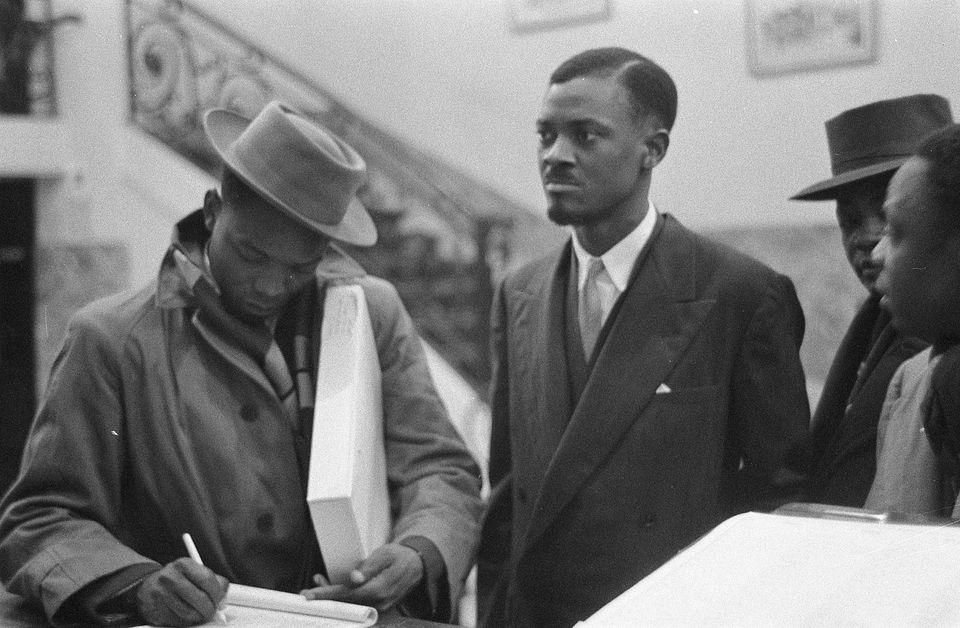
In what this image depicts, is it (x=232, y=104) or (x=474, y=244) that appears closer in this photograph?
(x=232, y=104)

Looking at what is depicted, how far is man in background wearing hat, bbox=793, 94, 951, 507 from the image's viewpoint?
4.49 feet

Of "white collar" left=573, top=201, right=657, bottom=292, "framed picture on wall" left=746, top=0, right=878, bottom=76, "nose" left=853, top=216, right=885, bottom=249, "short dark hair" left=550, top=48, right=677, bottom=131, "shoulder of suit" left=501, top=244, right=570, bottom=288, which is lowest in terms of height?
"shoulder of suit" left=501, top=244, right=570, bottom=288

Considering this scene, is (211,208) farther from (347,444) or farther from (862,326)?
(862,326)

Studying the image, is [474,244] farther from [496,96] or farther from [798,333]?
[798,333]

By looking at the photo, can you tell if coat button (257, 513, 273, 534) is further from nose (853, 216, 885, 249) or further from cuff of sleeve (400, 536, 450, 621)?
nose (853, 216, 885, 249)

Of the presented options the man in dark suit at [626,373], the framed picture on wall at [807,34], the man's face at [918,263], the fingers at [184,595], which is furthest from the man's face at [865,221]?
the fingers at [184,595]

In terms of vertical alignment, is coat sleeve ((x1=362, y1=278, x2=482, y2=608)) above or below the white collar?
below

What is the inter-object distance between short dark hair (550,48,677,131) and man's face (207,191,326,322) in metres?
0.44

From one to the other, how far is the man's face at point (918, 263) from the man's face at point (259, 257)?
2.51 ft

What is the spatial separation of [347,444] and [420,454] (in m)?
0.22

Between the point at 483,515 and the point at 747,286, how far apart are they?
52cm

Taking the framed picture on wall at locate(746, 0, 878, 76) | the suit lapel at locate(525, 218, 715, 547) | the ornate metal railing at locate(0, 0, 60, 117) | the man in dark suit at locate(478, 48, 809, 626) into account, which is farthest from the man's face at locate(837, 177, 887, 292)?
the ornate metal railing at locate(0, 0, 60, 117)

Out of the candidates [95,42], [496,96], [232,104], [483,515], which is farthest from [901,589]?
[232,104]

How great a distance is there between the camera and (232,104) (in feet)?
12.7
